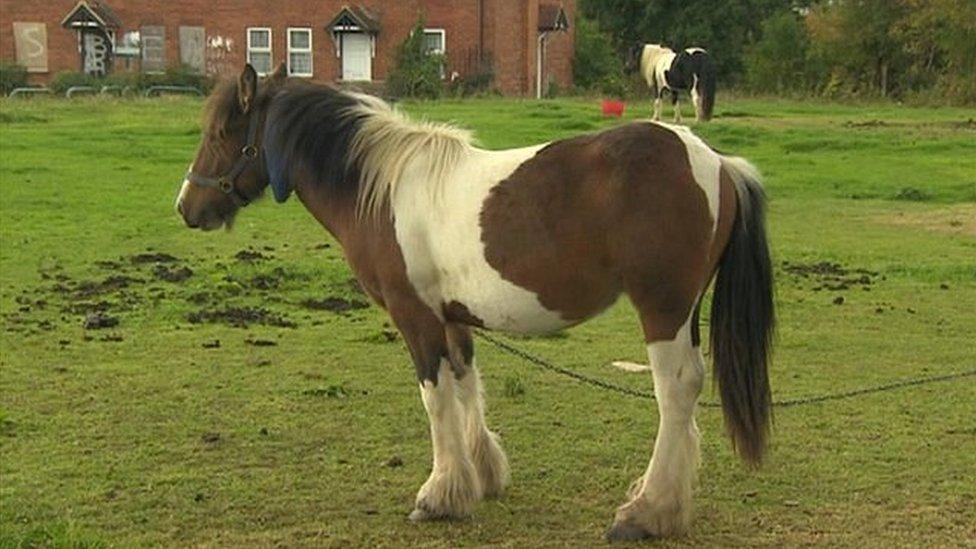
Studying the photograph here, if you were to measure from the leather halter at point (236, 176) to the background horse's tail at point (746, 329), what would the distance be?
2056 millimetres

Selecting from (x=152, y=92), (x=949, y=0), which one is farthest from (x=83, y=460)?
(x=949, y=0)

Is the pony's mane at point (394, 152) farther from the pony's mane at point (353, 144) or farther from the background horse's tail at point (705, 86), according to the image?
the background horse's tail at point (705, 86)

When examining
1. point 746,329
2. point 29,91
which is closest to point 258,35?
point 29,91

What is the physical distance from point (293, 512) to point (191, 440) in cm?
133

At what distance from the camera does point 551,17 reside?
158 feet

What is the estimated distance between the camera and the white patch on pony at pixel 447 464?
5473mm

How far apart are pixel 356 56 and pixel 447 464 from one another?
4048 cm

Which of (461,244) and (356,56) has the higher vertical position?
(356,56)

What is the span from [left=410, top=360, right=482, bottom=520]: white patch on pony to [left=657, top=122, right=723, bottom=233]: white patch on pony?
125cm

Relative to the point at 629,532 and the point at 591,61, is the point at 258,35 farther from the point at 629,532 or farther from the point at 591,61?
the point at 629,532

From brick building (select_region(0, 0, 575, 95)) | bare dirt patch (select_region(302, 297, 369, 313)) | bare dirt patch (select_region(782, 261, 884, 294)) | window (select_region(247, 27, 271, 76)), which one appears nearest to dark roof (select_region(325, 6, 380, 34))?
brick building (select_region(0, 0, 575, 95))

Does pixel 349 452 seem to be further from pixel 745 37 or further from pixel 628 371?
pixel 745 37

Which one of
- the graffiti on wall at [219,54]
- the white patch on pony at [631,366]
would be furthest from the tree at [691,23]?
the white patch on pony at [631,366]

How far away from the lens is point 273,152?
579 cm
